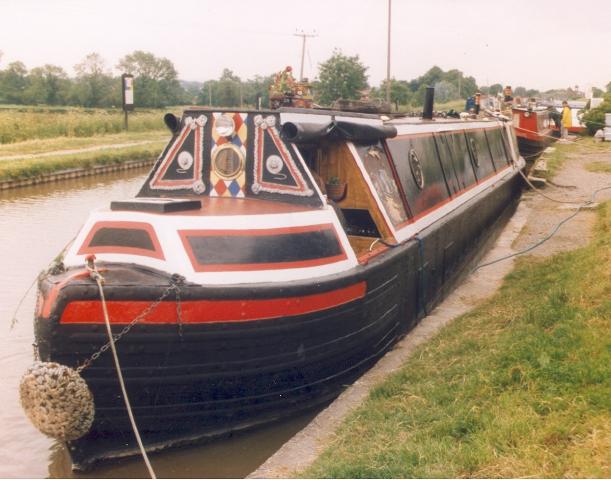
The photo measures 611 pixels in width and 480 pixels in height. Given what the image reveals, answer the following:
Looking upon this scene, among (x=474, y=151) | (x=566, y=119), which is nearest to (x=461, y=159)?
(x=474, y=151)

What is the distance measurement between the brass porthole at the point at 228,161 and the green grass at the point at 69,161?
44.8 ft

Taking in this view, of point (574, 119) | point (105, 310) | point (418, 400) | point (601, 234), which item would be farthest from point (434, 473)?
point (574, 119)

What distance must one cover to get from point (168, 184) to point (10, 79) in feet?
238

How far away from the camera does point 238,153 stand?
6.44 meters

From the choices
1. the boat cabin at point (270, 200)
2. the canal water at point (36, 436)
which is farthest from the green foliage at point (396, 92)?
the boat cabin at point (270, 200)

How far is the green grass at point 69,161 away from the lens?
19078 mm

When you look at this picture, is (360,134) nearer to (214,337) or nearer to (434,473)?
(214,337)

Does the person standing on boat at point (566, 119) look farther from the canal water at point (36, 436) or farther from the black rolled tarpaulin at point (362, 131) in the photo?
the black rolled tarpaulin at point (362, 131)

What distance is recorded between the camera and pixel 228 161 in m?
6.52

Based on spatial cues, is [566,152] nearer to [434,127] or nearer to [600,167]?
Answer: [600,167]

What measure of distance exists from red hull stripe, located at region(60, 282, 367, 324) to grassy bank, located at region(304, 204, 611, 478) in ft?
2.89

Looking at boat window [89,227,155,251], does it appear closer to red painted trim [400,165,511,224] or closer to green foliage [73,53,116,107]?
red painted trim [400,165,511,224]

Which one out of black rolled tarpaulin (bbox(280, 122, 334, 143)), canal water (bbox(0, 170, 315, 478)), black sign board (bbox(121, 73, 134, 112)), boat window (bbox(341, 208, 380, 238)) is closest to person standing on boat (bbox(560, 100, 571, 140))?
black sign board (bbox(121, 73, 134, 112))

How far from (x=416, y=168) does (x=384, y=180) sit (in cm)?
116
